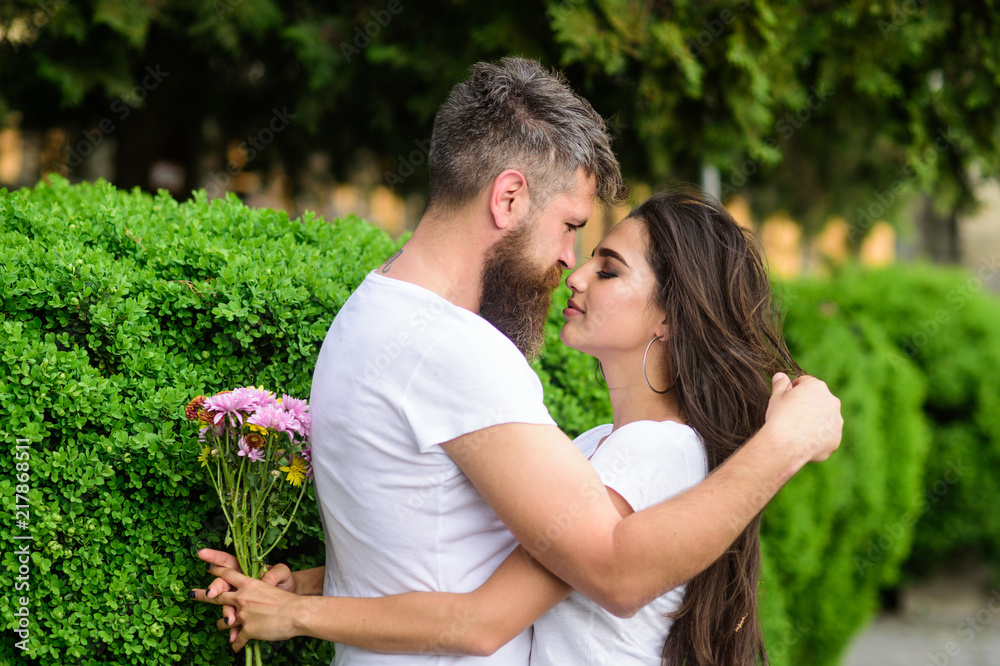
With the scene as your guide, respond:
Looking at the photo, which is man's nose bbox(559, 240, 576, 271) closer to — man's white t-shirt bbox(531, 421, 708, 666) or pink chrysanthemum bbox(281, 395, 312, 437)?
man's white t-shirt bbox(531, 421, 708, 666)

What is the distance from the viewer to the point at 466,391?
5.45 feet

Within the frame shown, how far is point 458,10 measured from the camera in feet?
15.7

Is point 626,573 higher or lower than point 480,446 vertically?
lower

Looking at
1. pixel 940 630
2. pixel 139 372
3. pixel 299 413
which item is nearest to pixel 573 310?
pixel 299 413

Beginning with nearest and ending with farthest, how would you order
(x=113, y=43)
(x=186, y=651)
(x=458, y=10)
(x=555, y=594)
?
→ (x=555, y=594) < (x=186, y=651) < (x=113, y=43) < (x=458, y=10)

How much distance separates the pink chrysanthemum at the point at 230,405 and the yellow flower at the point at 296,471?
0.58 feet

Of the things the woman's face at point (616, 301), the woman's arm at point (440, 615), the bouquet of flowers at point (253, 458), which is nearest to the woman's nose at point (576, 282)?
the woman's face at point (616, 301)

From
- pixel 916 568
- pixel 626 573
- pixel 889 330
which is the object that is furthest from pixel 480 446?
pixel 916 568

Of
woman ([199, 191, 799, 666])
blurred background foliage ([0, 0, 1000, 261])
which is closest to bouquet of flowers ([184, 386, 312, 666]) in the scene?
woman ([199, 191, 799, 666])

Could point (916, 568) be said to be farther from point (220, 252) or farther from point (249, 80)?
point (220, 252)

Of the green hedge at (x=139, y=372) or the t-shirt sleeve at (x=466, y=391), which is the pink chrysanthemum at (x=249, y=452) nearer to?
the green hedge at (x=139, y=372)

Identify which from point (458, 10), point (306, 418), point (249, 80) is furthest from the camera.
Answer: point (249, 80)

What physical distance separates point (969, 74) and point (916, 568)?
4949mm

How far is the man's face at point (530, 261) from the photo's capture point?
78.7 inches
